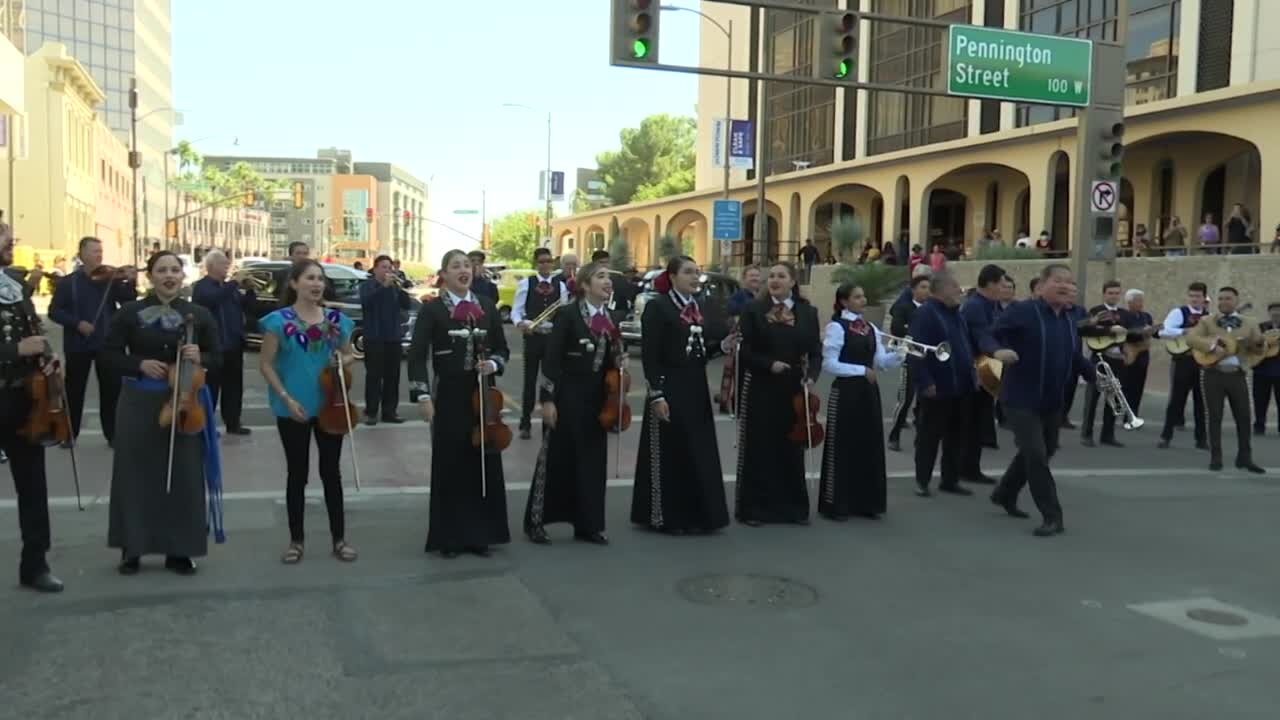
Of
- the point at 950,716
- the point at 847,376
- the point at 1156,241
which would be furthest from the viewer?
the point at 1156,241

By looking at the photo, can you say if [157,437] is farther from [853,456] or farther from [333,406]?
[853,456]

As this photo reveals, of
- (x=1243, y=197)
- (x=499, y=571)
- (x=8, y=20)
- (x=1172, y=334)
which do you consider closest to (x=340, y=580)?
(x=499, y=571)

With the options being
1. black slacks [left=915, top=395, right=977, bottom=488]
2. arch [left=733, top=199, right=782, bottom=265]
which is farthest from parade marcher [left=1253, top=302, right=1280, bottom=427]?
arch [left=733, top=199, right=782, bottom=265]

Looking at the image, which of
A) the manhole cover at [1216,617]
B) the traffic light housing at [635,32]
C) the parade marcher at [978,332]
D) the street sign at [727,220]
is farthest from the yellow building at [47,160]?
the manhole cover at [1216,617]

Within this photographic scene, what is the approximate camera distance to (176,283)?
6203 millimetres

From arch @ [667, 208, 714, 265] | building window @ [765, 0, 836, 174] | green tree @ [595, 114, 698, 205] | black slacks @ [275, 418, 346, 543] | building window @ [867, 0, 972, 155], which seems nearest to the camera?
black slacks @ [275, 418, 346, 543]

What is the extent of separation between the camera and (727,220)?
3212cm

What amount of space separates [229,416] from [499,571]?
6106 millimetres

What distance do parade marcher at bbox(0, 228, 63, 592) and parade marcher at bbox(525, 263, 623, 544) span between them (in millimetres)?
2711

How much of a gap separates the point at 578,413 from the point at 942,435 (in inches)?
134

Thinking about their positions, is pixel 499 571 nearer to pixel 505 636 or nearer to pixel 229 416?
pixel 505 636

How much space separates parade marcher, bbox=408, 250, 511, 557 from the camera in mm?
6766

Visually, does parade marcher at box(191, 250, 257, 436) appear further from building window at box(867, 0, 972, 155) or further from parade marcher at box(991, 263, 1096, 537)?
building window at box(867, 0, 972, 155)

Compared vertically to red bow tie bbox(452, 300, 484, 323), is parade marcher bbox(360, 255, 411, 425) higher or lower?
lower
